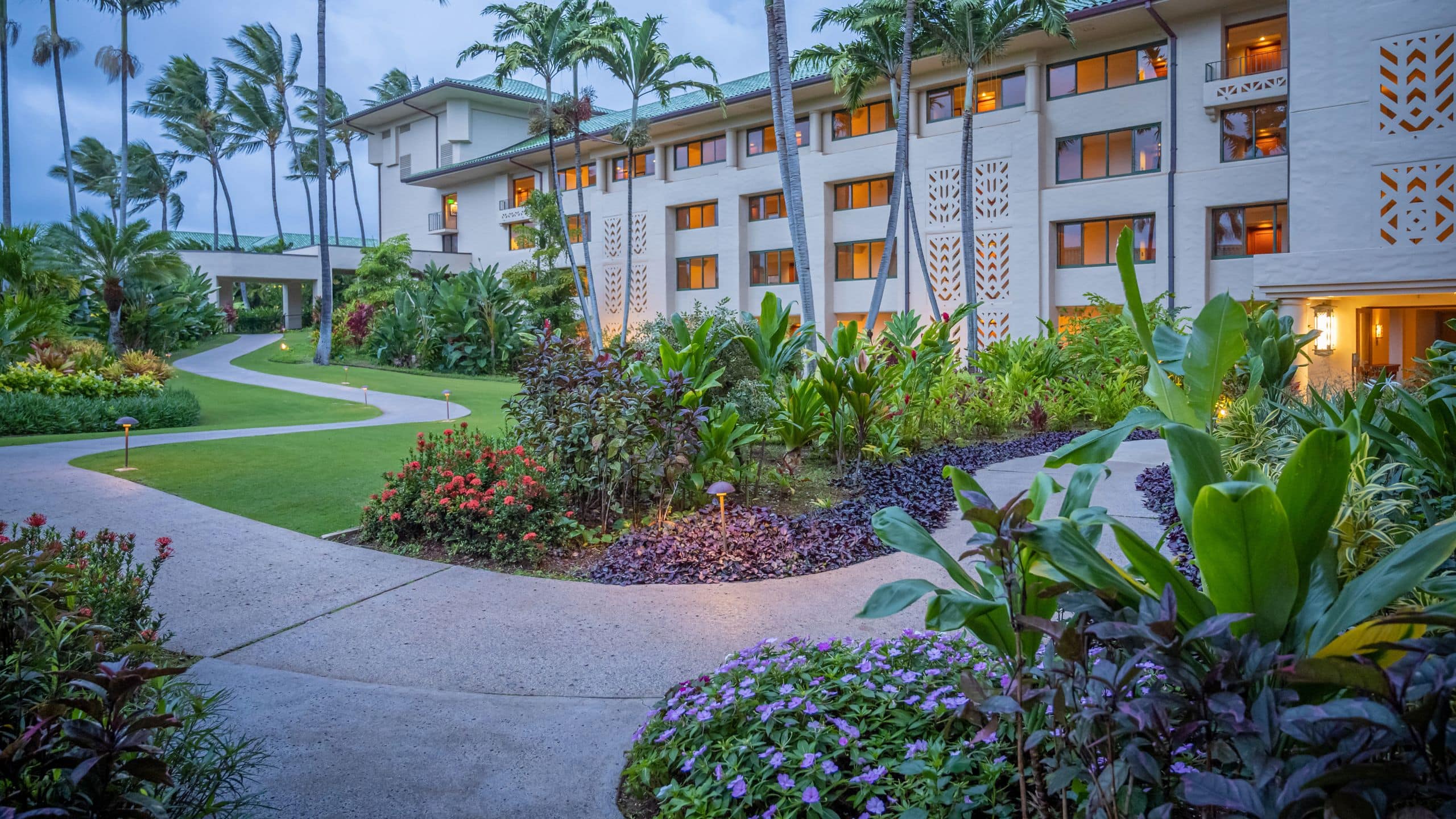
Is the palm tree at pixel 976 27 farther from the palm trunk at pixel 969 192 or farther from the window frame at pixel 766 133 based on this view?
the window frame at pixel 766 133

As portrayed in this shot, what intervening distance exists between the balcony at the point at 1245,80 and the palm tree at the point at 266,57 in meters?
44.7

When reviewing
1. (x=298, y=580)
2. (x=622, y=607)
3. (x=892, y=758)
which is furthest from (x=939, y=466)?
(x=892, y=758)

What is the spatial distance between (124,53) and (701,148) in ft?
84.0

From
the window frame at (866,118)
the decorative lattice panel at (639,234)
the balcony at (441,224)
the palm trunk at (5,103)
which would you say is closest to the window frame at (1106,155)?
the window frame at (866,118)

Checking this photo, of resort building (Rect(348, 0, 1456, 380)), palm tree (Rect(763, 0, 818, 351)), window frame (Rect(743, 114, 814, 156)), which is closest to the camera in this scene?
palm tree (Rect(763, 0, 818, 351))

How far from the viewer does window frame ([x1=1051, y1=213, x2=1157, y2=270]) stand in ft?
72.6

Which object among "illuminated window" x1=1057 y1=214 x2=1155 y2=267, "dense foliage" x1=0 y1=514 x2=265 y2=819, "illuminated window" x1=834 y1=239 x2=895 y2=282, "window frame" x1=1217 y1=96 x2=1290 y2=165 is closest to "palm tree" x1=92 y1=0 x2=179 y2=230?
"illuminated window" x1=834 y1=239 x2=895 y2=282

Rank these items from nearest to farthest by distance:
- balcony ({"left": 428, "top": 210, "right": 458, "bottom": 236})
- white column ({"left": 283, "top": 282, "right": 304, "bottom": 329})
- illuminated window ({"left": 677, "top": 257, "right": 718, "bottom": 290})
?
illuminated window ({"left": 677, "top": 257, "right": 718, "bottom": 290}) → balcony ({"left": 428, "top": 210, "right": 458, "bottom": 236}) → white column ({"left": 283, "top": 282, "right": 304, "bottom": 329})

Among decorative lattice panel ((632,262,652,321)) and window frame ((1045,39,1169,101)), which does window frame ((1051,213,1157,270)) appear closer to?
window frame ((1045,39,1169,101))

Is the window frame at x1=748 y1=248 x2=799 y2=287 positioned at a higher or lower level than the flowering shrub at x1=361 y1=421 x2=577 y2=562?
higher

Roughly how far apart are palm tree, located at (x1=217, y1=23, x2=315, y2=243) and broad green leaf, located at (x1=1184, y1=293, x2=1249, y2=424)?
5252cm

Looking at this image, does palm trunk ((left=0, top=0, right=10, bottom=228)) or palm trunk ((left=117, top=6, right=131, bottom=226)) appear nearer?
palm trunk ((left=0, top=0, right=10, bottom=228))

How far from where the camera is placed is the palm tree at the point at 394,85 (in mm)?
56344

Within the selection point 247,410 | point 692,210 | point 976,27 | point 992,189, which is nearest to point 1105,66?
point 992,189
